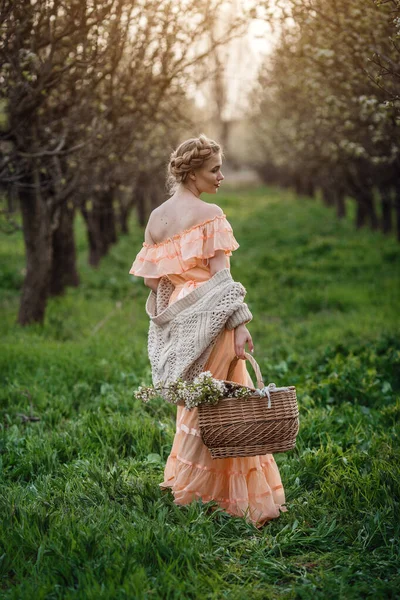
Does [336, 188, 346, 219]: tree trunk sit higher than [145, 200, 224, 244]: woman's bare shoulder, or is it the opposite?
[145, 200, 224, 244]: woman's bare shoulder

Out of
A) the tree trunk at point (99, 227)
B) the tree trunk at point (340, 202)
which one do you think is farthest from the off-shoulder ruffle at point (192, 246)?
the tree trunk at point (340, 202)

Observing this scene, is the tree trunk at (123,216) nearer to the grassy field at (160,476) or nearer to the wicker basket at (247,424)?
the grassy field at (160,476)

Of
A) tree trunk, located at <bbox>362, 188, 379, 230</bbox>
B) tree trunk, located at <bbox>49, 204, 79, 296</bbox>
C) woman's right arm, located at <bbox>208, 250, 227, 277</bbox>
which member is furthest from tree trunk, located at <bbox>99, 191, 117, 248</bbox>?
woman's right arm, located at <bbox>208, 250, 227, 277</bbox>

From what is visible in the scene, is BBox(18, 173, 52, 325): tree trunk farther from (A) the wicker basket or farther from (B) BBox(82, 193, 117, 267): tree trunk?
(A) the wicker basket

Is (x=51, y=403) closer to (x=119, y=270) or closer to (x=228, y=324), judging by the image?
(x=228, y=324)

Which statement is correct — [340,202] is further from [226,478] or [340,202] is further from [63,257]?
[226,478]

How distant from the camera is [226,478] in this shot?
4695 mm

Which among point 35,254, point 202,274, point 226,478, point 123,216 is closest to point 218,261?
point 202,274

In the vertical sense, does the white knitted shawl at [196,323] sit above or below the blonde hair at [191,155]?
below

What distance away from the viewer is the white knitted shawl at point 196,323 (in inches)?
171

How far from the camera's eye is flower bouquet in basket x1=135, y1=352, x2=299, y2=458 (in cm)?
420

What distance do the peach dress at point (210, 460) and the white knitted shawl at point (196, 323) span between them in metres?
0.10

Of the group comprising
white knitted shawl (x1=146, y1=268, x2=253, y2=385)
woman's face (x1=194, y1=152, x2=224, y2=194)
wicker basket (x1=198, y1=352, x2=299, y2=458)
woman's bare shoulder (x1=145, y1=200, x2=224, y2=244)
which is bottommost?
wicker basket (x1=198, y1=352, x2=299, y2=458)

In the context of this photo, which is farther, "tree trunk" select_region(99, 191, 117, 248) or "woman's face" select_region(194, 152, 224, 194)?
"tree trunk" select_region(99, 191, 117, 248)
